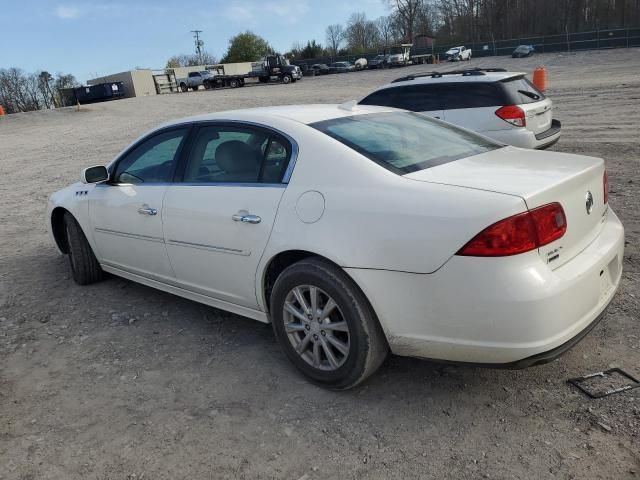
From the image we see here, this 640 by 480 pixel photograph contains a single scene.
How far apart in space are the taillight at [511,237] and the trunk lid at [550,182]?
5 cm

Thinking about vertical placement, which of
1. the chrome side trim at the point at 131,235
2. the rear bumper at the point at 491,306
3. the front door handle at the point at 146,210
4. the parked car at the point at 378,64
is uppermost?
the parked car at the point at 378,64

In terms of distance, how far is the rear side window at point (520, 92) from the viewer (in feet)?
25.7

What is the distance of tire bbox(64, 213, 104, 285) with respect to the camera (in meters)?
4.85

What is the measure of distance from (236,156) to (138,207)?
1.00m

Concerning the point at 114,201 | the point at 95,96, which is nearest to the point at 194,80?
the point at 95,96

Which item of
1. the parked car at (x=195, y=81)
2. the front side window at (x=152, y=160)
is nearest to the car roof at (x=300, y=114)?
the front side window at (x=152, y=160)

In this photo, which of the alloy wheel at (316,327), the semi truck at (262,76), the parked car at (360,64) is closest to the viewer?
the alloy wheel at (316,327)

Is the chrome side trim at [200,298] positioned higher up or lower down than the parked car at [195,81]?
lower down

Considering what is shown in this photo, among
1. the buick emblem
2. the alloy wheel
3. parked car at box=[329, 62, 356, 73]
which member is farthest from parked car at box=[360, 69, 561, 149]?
parked car at box=[329, 62, 356, 73]

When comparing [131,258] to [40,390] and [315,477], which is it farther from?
[315,477]

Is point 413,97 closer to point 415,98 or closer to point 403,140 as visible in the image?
point 415,98

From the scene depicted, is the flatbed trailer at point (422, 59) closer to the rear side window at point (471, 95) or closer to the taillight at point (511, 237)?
the rear side window at point (471, 95)

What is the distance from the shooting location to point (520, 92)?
7.96m

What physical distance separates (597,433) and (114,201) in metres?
3.65
